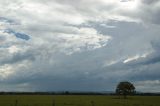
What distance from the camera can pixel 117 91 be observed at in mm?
153500

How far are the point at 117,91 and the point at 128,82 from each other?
6650 millimetres

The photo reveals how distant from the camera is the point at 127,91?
150 metres

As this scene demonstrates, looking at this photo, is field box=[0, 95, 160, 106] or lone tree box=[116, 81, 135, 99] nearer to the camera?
field box=[0, 95, 160, 106]

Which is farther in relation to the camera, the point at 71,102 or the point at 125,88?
the point at 125,88

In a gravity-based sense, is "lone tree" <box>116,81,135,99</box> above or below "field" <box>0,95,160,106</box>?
above

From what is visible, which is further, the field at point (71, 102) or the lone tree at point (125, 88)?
the lone tree at point (125, 88)

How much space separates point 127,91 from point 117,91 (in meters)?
5.33

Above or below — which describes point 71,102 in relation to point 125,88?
below

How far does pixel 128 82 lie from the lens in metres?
154

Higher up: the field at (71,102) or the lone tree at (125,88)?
the lone tree at (125,88)
